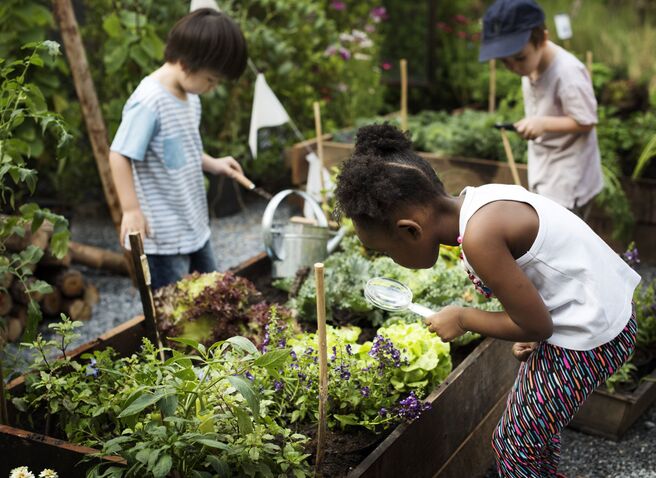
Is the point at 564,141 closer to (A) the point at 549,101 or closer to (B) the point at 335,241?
(A) the point at 549,101

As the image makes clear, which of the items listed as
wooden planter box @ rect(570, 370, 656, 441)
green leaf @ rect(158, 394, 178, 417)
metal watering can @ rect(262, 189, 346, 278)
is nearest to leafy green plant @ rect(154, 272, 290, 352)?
metal watering can @ rect(262, 189, 346, 278)

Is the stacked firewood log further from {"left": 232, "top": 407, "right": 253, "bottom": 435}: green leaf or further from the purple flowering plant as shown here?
{"left": 232, "top": 407, "right": 253, "bottom": 435}: green leaf

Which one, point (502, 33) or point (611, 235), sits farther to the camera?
point (611, 235)

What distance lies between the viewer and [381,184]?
1.79m

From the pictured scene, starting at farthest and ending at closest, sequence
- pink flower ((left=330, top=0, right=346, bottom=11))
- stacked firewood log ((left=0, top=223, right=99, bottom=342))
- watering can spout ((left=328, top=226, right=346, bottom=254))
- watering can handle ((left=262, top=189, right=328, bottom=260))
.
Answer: pink flower ((left=330, top=0, right=346, bottom=11)) < stacked firewood log ((left=0, top=223, right=99, bottom=342)) < watering can spout ((left=328, top=226, right=346, bottom=254)) < watering can handle ((left=262, top=189, right=328, bottom=260))

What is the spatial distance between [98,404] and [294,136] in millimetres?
4325

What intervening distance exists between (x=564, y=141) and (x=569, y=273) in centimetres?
183

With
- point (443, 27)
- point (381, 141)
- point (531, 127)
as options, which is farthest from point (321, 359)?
point (443, 27)

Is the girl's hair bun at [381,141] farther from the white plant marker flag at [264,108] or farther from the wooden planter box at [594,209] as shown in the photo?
the wooden planter box at [594,209]

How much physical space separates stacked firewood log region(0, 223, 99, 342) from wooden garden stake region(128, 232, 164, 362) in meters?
1.62

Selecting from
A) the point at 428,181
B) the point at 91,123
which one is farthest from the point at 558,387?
the point at 91,123

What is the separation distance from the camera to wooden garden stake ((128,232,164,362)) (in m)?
2.37

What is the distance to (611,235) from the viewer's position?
4.66m

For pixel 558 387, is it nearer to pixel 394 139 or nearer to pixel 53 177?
pixel 394 139
